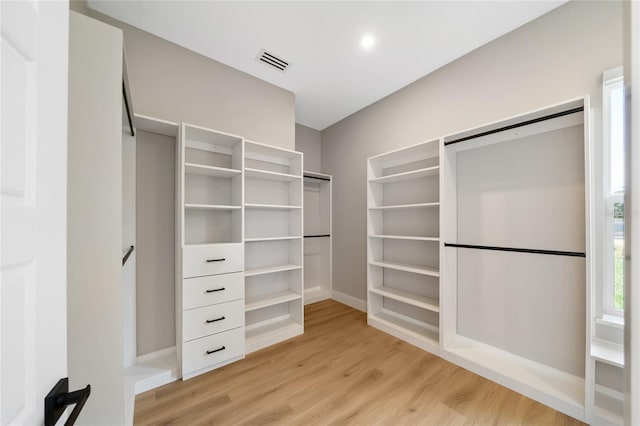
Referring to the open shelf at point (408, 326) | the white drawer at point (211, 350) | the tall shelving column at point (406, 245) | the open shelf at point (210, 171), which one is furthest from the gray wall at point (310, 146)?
the white drawer at point (211, 350)

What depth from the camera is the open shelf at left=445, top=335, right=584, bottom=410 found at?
159 cm

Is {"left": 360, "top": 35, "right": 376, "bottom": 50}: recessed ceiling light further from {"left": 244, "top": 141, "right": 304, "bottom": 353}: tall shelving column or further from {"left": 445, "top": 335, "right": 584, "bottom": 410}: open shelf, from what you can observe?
{"left": 445, "top": 335, "right": 584, "bottom": 410}: open shelf

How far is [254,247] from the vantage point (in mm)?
2701

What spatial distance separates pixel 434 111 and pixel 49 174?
2919 mm

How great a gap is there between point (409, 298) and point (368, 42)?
2569 millimetres

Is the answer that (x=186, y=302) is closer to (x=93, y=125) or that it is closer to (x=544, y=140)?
(x=93, y=125)

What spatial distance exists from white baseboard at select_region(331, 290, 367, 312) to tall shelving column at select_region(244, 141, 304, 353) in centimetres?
105

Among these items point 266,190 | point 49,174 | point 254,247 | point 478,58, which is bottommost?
point 254,247

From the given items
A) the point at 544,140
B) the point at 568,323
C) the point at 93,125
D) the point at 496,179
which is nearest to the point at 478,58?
the point at 544,140

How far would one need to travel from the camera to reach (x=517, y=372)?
182 cm

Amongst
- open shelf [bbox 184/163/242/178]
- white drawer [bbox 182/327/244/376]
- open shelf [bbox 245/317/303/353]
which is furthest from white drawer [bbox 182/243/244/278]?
open shelf [bbox 245/317/303/353]

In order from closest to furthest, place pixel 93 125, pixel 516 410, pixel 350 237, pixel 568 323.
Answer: pixel 93 125
pixel 516 410
pixel 568 323
pixel 350 237

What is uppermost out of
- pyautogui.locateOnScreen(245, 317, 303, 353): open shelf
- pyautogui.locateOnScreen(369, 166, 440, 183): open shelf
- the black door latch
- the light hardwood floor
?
pyautogui.locateOnScreen(369, 166, 440, 183): open shelf

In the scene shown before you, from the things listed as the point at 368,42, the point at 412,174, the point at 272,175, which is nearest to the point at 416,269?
the point at 412,174
